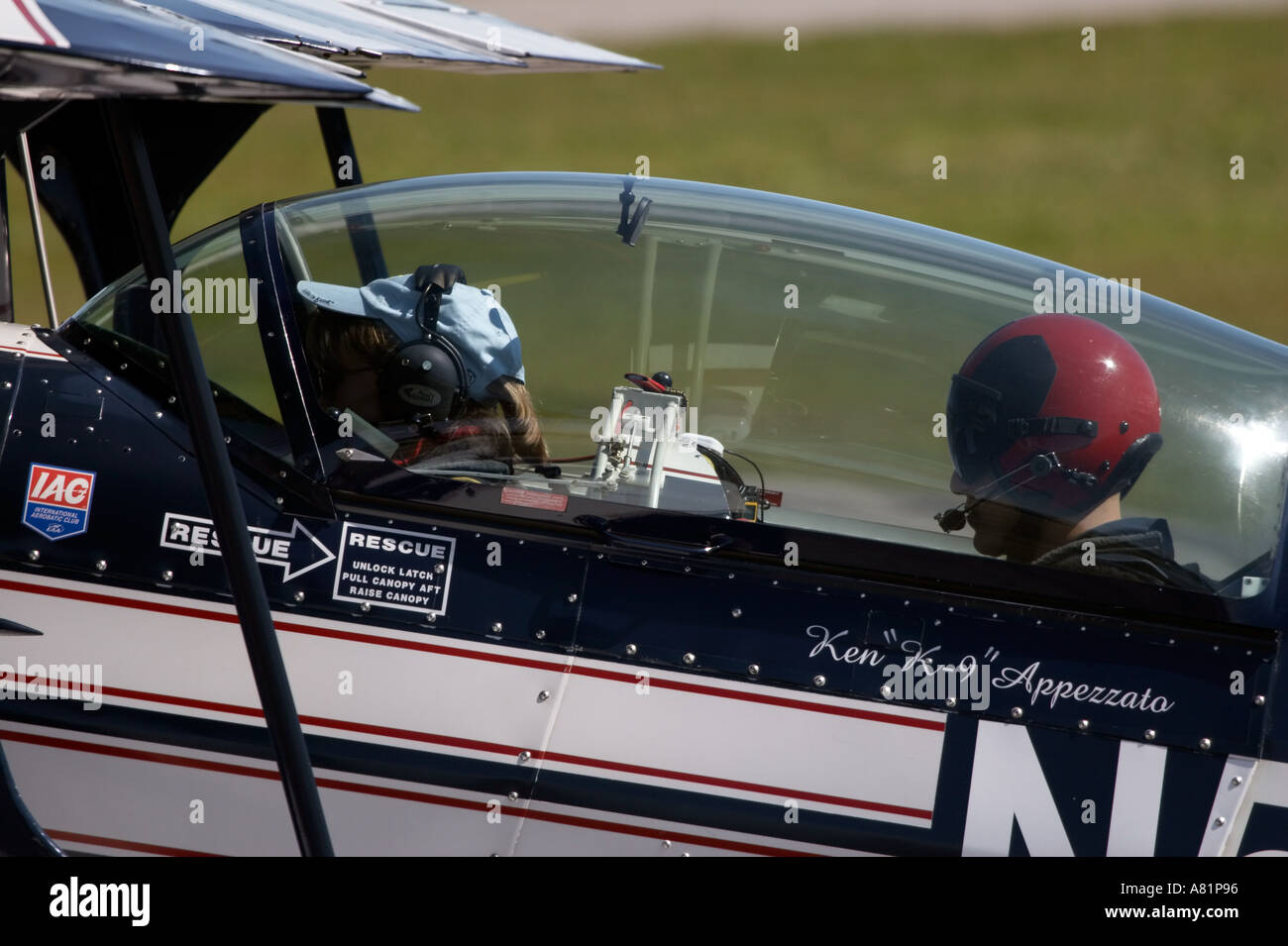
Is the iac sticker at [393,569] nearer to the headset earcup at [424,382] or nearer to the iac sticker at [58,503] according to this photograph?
the headset earcup at [424,382]

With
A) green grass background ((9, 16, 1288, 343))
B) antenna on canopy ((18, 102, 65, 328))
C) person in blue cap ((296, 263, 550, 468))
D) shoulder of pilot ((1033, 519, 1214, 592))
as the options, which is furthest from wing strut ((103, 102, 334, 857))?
green grass background ((9, 16, 1288, 343))

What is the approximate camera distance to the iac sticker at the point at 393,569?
240cm

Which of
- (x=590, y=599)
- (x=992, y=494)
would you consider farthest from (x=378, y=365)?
(x=992, y=494)

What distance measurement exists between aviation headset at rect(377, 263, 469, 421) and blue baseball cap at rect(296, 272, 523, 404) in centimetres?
2

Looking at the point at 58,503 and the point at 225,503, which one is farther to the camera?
the point at 58,503

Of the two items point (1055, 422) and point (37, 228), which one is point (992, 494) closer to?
point (1055, 422)

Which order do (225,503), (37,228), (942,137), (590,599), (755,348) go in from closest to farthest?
(225,503)
(590,599)
(755,348)
(37,228)
(942,137)

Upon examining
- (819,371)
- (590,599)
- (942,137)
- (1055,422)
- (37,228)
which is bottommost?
(590,599)

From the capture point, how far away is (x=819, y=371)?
2.62m

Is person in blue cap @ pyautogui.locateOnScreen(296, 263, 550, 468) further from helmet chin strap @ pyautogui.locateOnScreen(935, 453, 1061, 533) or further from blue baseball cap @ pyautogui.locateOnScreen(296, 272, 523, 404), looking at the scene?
helmet chin strap @ pyautogui.locateOnScreen(935, 453, 1061, 533)

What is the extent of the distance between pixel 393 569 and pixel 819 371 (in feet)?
3.16

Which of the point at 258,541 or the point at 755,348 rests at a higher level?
the point at 755,348

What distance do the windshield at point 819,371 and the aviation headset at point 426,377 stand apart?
0.09ft
